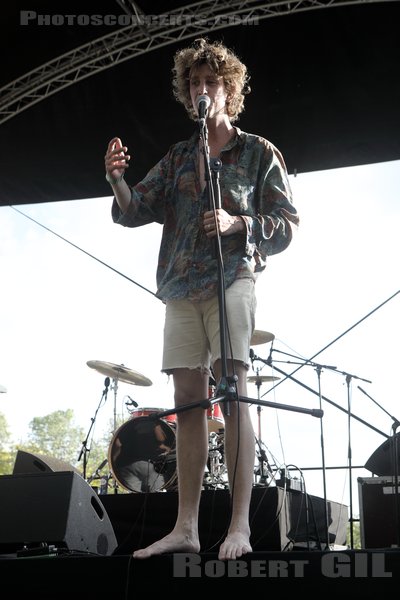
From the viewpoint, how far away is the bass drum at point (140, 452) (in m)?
4.98

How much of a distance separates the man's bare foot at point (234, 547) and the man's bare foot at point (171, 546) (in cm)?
19

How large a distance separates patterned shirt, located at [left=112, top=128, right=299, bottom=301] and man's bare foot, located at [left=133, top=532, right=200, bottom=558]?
769mm

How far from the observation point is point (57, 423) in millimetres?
31453

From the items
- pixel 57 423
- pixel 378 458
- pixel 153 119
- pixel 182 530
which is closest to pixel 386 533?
pixel 378 458

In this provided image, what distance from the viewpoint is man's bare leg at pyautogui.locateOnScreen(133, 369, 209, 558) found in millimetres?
2270

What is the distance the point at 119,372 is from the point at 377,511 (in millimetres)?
2961

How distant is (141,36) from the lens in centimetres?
507

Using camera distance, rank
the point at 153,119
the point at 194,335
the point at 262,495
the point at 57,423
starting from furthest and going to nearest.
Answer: the point at 57,423, the point at 153,119, the point at 262,495, the point at 194,335

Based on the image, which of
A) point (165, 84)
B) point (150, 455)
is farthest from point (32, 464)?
point (165, 84)

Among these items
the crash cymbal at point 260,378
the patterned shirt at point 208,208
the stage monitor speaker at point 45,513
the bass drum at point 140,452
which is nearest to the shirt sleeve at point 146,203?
the patterned shirt at point 208,208

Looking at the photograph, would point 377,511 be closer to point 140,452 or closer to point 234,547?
point 140,452

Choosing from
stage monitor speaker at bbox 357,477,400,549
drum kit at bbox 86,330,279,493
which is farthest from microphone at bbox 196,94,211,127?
drum kit at bbox 86,330,279,493

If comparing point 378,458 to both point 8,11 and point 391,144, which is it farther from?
point 8,11

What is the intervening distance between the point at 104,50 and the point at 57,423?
2780 cm
